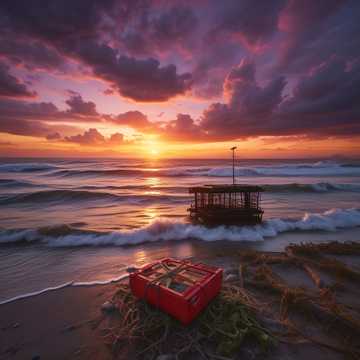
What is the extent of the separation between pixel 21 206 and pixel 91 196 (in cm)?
618

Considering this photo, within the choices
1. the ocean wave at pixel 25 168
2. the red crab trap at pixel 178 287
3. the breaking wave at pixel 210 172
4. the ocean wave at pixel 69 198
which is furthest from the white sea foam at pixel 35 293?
the ocean wave at pixel 25 168

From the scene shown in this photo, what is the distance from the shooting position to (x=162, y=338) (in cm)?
343

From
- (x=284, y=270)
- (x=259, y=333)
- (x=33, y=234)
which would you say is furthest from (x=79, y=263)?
(x=284, y=270)

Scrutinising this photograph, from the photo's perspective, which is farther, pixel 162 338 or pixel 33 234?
pixel 33 234

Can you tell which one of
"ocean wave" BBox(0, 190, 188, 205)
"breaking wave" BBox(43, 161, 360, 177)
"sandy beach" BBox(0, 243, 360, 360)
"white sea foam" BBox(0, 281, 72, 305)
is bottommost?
"white sea foam" BBox(0, 281, 72, 305)

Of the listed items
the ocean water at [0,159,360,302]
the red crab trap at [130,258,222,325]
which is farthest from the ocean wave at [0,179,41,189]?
the red crab trap at [130,258,222,325]

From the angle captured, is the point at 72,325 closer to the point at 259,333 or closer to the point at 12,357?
the point at 12,357

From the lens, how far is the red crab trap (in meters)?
3.38

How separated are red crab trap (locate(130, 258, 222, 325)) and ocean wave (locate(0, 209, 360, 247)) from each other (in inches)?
217

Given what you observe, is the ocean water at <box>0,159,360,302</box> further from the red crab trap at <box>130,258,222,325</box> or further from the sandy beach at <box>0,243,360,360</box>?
the red crab trap at <box>130,258,222,325</box>

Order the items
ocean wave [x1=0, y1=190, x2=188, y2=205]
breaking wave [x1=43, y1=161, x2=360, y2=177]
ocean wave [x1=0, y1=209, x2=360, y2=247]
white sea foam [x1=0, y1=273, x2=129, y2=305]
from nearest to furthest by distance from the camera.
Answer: white sea foam [x1=0, y1=273, x2=129, y2=305] → ocean wave [x1=0, y1=209, x2=360, y2=247] → ocean wave [x1=0, y1=190, x2=188, y2=205] → breaking wave [x1=43, y1=161, x2=360, y2=177]

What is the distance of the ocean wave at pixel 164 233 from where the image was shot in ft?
31.3

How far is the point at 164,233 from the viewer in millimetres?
10234

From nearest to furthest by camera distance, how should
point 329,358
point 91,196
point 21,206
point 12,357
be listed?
point 329,358 < point 12,357 < point 21,206 < point 91,196
